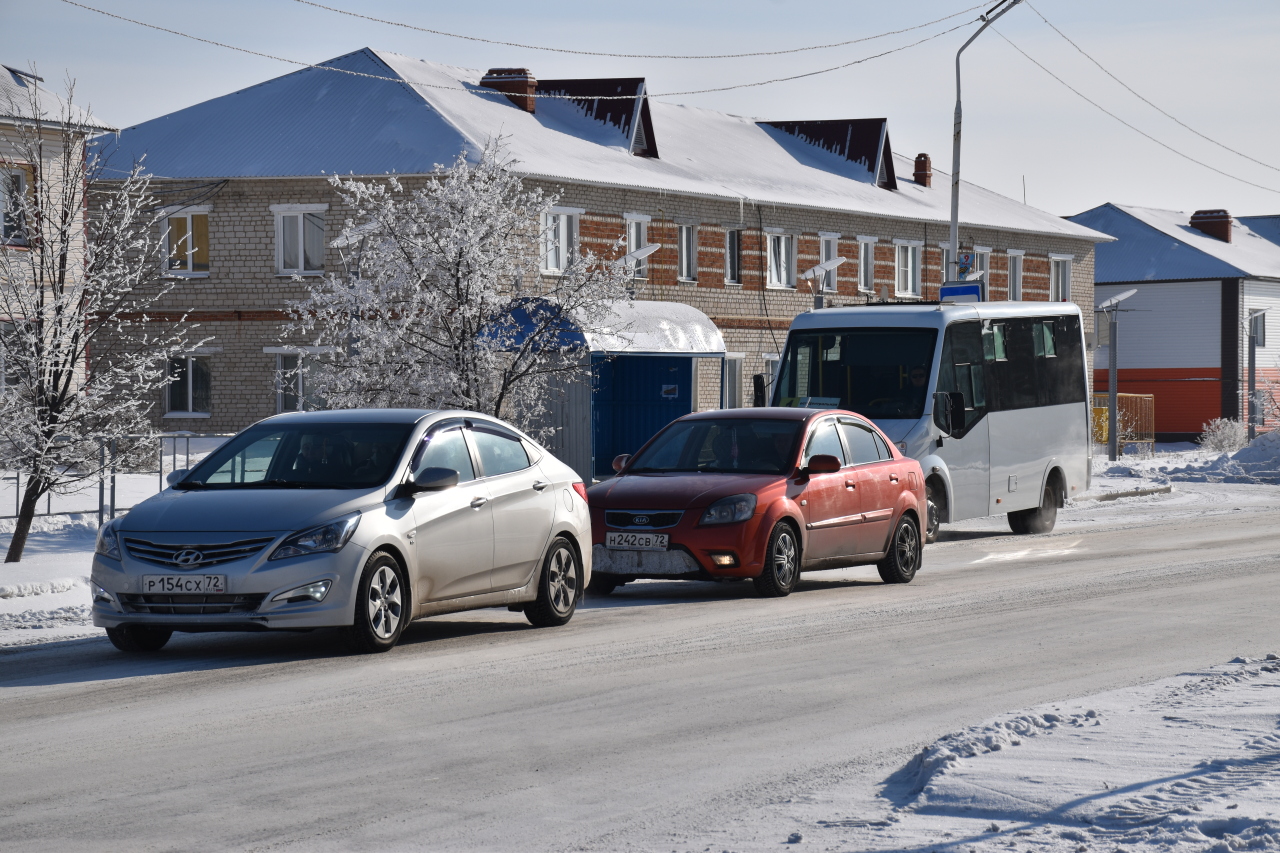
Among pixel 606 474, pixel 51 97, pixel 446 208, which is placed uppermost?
pixel 51 97

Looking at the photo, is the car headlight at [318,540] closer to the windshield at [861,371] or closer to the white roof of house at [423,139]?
the windshield at [861,371]

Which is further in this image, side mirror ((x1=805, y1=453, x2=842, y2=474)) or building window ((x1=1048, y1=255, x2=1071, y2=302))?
building window ((x1=1048, y1=255, x2=1071, y2=302))

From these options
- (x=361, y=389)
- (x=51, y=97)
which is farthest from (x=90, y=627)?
(x=51, y=97)

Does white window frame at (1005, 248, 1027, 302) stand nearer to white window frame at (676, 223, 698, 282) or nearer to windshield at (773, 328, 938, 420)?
white window frame at (676, 223, 698, 282)

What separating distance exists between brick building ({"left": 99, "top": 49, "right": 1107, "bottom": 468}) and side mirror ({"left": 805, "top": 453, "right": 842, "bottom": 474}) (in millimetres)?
20337

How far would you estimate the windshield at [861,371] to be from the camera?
20656mm

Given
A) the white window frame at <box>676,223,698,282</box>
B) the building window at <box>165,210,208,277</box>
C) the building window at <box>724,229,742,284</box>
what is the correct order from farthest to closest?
the building window at <box>724,229,742,284</box>
the white window frame at <box>676,223,698,282</box>
the building window at <box>165,210,208,277</box>

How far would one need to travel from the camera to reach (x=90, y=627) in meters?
12.6

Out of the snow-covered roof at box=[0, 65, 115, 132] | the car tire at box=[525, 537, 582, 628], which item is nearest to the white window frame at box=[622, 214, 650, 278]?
the snow-covered roof at box=[0, 65, 115, 132]

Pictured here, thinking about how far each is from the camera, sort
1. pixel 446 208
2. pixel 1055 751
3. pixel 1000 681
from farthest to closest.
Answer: pixel 446 208 → pixel 1000 681 → pixel 1055 751

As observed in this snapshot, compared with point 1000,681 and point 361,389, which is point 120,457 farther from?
point 1000,681

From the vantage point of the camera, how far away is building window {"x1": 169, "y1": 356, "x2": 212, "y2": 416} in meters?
41.4

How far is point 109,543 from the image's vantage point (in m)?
10.7

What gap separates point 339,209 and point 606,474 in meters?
9.38
